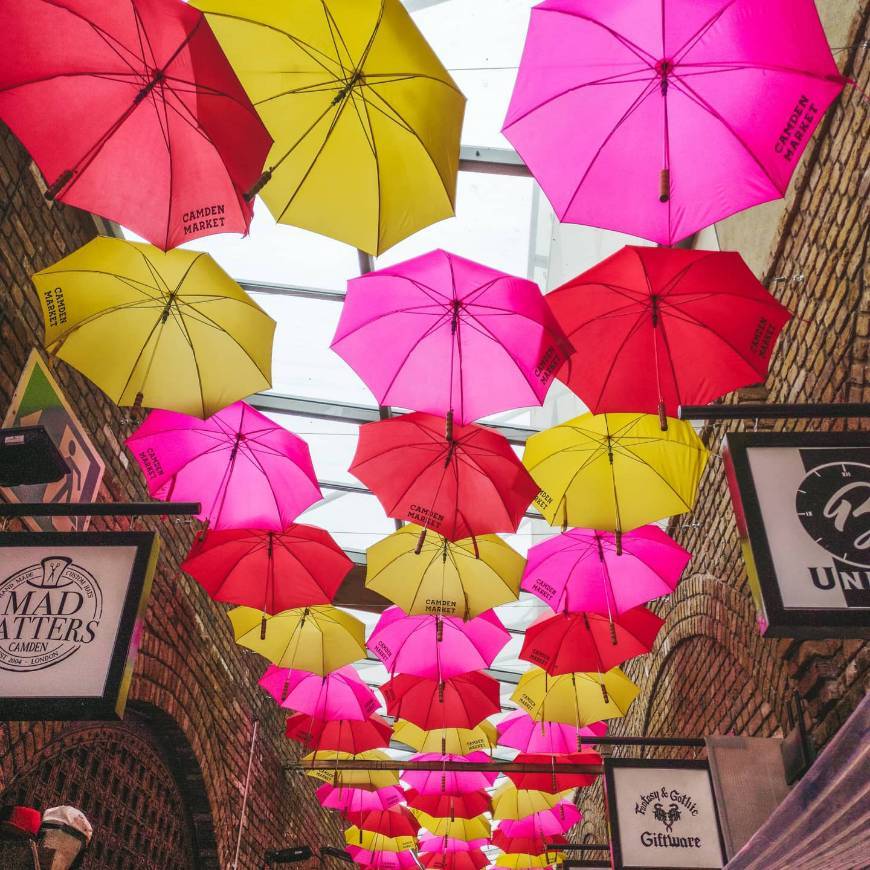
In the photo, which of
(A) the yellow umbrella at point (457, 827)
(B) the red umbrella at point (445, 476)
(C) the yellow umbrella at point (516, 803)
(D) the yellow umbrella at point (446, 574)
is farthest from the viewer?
(A) the yellow umbrella at point (457, 827)

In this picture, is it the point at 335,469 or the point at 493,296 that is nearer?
the point at 493,296

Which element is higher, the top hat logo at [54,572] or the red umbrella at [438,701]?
the red umbrella at [438,701]

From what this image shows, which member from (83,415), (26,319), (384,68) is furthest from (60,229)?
(384,68)

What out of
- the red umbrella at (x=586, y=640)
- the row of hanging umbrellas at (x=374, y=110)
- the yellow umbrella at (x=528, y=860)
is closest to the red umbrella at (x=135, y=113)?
the row of hanging umbrellas at (x=374, y=110)

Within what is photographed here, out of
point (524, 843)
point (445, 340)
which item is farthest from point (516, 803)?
point (445, 340)

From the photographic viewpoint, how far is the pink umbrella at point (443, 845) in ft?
32.2

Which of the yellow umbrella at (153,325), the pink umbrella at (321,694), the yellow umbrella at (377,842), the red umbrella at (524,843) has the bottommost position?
the red umbrella at (524,843)

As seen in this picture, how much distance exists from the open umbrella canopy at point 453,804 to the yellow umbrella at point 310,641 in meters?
3.06

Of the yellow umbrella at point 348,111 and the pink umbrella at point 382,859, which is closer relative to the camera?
the yellow umbrella at point 348,111

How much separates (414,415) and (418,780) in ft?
16.7

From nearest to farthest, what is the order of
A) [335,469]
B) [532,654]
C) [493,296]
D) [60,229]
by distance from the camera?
[493,296] → [60,229] → [532,654] → [335,469]

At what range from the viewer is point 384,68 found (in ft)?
8.03

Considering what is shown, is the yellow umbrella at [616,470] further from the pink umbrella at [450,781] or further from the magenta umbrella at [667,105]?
the pink umbrella at [450,781]

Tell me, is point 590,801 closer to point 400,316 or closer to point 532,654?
point 532,654
